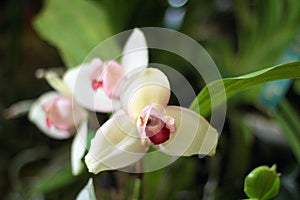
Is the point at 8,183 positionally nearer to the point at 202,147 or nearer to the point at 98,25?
the point at 98,25

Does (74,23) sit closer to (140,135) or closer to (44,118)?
(44,118)

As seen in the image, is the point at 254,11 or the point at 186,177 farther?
the point at 254,11

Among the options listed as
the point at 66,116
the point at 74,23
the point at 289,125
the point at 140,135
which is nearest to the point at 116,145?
the point at 140,135

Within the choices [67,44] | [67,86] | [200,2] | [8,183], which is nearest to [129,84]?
[67,86]

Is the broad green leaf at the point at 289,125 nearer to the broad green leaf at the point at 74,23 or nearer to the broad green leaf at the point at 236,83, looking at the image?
the broad green leaf at the point at 236,83

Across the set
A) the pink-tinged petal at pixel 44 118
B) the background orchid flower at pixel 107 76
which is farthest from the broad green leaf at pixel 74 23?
the background orchid flower at pixel 107 76

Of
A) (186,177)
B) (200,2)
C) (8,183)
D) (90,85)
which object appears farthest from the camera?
(8,183)
